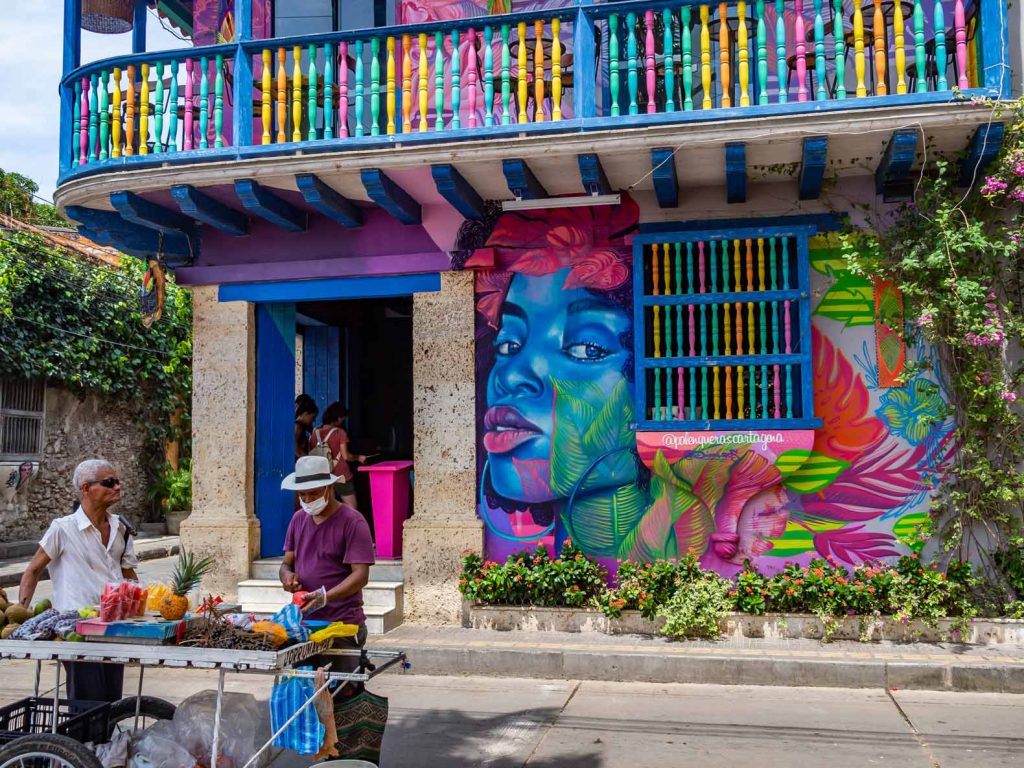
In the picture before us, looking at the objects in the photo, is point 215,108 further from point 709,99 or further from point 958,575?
point 958,575

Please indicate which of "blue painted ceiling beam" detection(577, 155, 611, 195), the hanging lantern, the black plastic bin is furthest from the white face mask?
the hanging lantern

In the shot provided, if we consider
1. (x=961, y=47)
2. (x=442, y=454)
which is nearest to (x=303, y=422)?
(x=442, y=454)

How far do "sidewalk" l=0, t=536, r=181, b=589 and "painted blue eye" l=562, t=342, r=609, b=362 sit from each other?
6618 mm

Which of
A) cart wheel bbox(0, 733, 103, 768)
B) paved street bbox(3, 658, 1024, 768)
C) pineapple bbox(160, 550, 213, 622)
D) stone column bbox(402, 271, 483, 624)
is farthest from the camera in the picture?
stone column bbox(402, 271, 483, 624)

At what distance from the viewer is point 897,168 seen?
7.77 meters

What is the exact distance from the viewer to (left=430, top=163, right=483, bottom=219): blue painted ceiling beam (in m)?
8.17

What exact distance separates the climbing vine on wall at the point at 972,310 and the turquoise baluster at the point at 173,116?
6.18 meters

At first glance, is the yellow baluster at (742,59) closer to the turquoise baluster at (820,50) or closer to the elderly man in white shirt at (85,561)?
the turquoise baluster at (820,50)

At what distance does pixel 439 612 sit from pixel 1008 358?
563cm

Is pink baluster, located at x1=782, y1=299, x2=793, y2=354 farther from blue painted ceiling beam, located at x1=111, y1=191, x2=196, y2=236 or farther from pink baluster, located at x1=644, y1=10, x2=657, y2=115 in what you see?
blue painted ceiling beam, located at x1=111, y1=191, x2=196, y2=236

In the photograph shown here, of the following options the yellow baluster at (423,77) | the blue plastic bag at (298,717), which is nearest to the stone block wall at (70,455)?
the yellow baluster at (423,77)

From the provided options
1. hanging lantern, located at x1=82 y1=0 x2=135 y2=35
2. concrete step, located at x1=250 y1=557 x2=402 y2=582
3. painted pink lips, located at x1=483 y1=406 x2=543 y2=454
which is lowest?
concrete step, located at x1=250 y1=557 x2=402 y2=582

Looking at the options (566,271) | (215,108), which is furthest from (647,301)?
(215,108)

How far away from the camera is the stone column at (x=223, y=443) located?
377 inches
